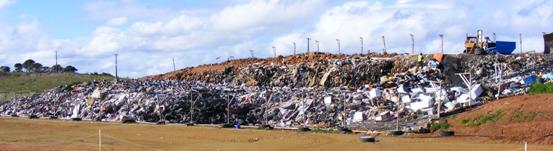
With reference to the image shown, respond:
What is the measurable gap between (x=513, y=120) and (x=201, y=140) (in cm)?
1040

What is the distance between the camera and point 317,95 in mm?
34438

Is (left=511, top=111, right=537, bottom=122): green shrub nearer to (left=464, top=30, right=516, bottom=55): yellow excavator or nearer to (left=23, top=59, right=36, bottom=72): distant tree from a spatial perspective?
(left=464, top=30, right=516, bottom=55): yellow excavator

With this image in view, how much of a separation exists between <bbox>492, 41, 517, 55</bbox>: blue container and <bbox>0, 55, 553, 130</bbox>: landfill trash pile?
135 inches

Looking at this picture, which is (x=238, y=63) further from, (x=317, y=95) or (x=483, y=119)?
(x=483, y=119)

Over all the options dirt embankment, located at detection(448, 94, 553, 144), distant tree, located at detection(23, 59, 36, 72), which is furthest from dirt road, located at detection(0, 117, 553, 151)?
distant tree, located at detection(23, 59, 36, 72)

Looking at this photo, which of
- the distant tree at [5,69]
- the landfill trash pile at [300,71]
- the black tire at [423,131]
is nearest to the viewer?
the black tire at [423,131]

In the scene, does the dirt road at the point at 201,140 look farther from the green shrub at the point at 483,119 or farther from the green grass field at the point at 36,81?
the green grass field at the point at 36,81

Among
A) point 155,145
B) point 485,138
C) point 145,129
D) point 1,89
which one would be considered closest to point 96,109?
point 145,129

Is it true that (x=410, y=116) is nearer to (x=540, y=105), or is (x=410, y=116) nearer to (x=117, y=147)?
(x=540, y=105)

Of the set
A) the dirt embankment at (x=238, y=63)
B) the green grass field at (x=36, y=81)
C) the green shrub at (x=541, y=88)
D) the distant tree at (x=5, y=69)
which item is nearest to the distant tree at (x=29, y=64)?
the distant tree at (x=5, y=69)

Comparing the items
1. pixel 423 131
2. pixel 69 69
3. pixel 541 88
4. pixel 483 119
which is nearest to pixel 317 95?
pixel 423 131

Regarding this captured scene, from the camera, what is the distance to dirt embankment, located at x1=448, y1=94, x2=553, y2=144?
22141mm

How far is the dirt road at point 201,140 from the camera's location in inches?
880

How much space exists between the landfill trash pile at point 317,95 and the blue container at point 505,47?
343cm
